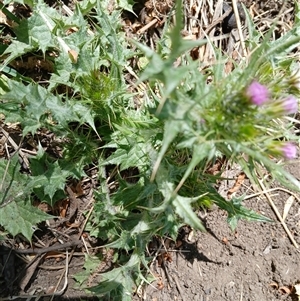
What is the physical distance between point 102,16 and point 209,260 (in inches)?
60.3

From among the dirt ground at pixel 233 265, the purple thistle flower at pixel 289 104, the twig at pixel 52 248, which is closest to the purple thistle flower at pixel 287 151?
the purple thistle flower at pixel 289 104

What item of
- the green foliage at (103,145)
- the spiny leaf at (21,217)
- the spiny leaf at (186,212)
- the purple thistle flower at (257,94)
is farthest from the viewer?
the spiny leaf at (21,217)

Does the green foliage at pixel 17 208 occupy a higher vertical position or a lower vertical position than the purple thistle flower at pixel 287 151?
lower

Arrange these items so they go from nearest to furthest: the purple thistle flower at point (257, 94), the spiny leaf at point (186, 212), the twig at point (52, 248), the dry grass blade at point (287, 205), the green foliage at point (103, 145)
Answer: the purple thistle flower at point (257, 94)
the spiny leaf at point (186, 212)
the green foliage at point (103, 145)
the twig at point (52, 248)
the dry grass blade at point (287, 205)

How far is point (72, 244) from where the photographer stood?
281 cm

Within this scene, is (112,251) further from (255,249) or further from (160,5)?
(160,5)

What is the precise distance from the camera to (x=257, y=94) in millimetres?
1580

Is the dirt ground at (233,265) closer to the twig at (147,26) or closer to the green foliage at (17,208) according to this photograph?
the green foliage at (17,208)

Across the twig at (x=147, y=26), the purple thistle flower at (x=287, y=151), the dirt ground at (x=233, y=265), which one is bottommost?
the dirt ground at (x=233, y=265)

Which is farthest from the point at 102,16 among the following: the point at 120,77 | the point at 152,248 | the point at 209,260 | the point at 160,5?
the point at 209,260

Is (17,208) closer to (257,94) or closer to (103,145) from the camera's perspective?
(103,145)

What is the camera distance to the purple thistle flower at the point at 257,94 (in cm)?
158

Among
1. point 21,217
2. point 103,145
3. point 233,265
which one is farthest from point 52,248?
point 233,265

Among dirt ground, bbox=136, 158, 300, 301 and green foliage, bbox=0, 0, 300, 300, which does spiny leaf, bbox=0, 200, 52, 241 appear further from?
dirt ground, bbox=136, 158, 300, 301
